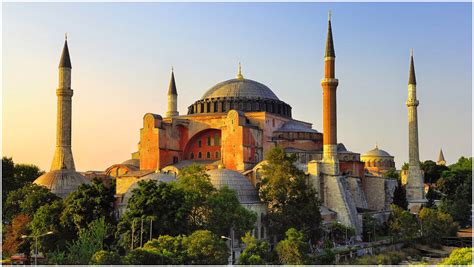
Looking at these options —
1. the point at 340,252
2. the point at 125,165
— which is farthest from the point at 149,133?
the point at 340,252

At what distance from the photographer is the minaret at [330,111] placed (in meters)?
28.8

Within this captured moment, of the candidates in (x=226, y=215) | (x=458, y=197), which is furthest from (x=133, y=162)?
(x=458, y=197)

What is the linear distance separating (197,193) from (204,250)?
4573 mm

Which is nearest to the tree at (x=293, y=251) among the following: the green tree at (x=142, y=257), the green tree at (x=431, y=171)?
the green tree at (x=142, y=257)

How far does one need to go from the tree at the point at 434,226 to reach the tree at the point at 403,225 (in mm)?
947

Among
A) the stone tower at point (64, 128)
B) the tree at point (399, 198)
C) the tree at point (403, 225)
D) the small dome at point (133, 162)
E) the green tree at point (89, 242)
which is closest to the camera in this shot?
the green tree at point (89, 242)

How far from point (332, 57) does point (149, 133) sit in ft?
33.1

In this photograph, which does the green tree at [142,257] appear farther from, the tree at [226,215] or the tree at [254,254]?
the tree at [226,215]

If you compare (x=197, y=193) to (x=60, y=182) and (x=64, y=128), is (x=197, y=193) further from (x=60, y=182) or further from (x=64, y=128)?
(x=64, y=128)

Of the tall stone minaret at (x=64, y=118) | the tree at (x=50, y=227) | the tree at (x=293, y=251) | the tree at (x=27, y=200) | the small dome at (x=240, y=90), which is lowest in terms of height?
the tree at (x=293, y=251)

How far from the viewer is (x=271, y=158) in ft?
81.4

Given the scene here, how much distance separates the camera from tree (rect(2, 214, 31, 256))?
824 inches

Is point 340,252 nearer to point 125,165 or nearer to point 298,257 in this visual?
point 298,257

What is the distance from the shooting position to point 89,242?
1917cm
